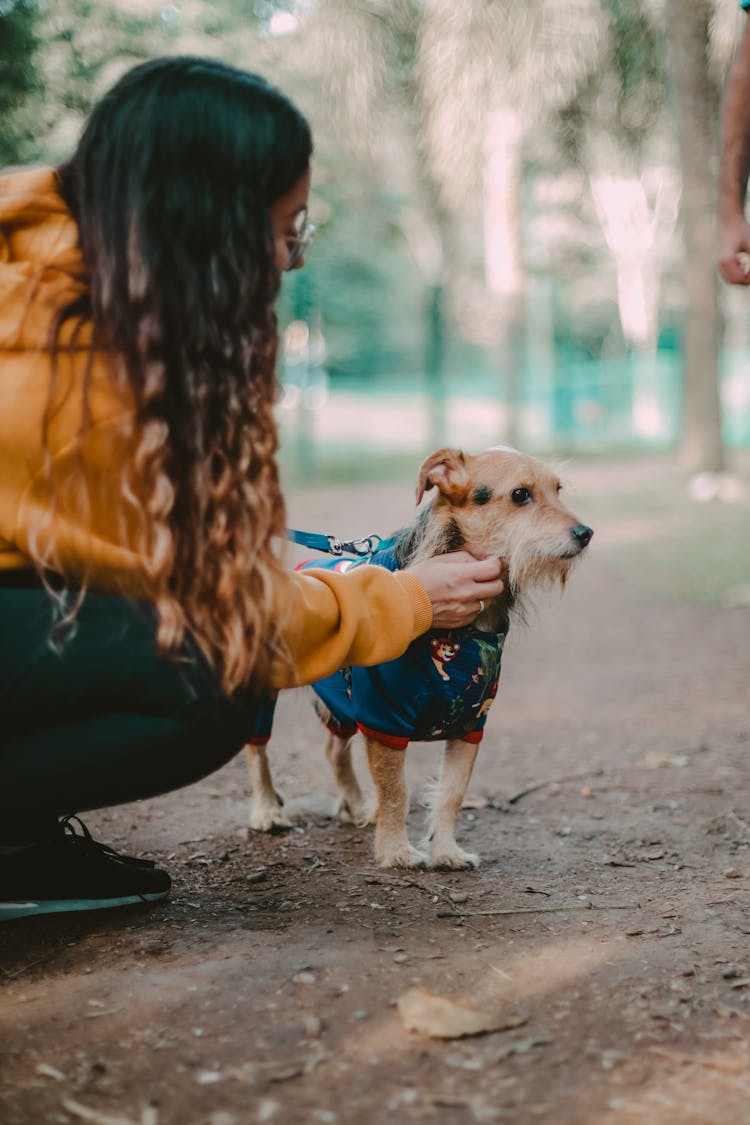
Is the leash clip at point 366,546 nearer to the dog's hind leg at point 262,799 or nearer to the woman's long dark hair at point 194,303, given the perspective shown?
the dog's hind leg at point 262,799

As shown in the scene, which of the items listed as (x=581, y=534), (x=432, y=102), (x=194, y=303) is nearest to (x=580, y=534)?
(x=581, y=534)

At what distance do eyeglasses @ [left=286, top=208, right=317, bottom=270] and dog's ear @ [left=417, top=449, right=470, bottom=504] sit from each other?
3.04 ft

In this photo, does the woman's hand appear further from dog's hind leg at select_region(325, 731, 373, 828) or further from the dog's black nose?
dog's hind leg at select_region(325, 731, 373, 828)

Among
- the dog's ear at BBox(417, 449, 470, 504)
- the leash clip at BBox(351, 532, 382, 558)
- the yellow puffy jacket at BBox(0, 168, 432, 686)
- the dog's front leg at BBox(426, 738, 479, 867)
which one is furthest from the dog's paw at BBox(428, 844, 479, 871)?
the yellow puffy jacket at BBox(0, 168, 432, 686)

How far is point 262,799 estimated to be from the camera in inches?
149

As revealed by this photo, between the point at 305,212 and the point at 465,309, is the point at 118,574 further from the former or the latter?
the point at 465,309

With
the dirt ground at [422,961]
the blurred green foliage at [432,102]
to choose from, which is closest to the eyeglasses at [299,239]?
the dirt ground at [422,961]

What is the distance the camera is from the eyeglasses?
2506mm

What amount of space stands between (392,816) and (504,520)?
0.98 m

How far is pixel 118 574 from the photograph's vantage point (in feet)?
7.58

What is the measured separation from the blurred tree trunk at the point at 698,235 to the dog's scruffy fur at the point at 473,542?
444 inches

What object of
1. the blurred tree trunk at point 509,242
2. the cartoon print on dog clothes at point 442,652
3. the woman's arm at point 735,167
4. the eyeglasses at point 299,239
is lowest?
the cartoon print on dog clothes at point 442,652

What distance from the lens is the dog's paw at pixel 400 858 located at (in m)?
3.37

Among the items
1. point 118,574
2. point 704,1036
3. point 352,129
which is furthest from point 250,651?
point 352,129
